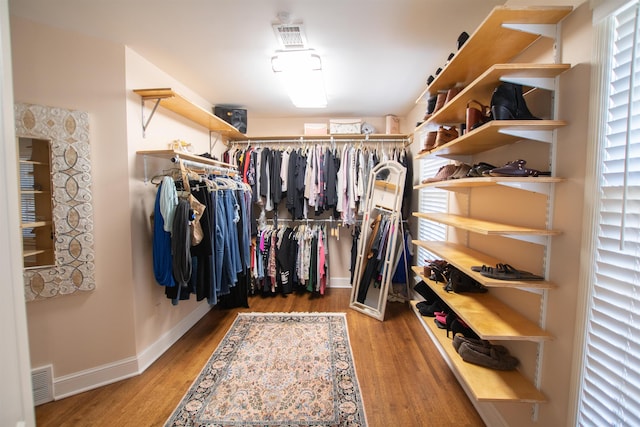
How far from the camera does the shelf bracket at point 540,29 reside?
1.09 meters

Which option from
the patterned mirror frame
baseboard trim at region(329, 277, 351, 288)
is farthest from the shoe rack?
the patterned mirror frame

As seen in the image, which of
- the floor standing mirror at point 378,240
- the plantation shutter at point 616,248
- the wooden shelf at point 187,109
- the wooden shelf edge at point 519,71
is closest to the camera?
the plantation shutter at point 616,248

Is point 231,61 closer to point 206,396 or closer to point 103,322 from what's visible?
point 103,322

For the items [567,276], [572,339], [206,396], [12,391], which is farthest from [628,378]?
[206,396]

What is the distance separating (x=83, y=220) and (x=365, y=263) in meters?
2.57

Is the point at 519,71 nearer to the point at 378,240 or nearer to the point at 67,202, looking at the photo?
the point at 378,240

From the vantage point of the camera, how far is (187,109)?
2.32 metres

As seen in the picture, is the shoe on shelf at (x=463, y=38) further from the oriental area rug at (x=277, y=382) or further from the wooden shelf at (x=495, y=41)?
the oriental area rug at (x=277, y=382)

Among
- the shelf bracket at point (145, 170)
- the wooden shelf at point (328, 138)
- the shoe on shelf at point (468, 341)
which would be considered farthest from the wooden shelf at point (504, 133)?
the shelf bracket at point (145, 170)

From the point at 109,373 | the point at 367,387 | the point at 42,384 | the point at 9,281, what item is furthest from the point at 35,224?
the point at 367,387

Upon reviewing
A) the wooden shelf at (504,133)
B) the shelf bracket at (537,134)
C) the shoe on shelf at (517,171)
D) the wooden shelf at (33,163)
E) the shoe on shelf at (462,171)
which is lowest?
the shoe on shelf at (517,171)

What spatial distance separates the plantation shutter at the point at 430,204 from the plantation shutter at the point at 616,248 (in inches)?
54.7

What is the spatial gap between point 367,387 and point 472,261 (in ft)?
3.74

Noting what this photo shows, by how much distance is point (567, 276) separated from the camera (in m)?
1.06
